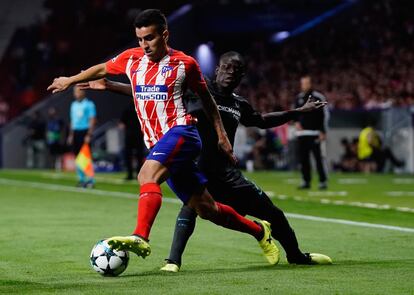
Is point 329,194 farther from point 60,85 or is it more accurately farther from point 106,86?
point 60,85

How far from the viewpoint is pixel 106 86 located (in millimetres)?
8953

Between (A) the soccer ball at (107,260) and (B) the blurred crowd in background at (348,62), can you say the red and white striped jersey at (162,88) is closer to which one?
(A) the soccer ball at (107,260)

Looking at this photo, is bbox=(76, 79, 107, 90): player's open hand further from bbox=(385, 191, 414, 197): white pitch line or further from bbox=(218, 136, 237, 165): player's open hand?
bbox=(385, 191, 414, 197): white pitch line

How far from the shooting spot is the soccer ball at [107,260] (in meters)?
8.07

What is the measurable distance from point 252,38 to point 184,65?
42.6 meters

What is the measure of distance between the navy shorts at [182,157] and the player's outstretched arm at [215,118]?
0.52 feet

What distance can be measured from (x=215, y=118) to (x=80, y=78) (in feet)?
3.68

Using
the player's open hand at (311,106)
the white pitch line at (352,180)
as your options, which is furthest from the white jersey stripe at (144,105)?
the white pitch line at (352,180)

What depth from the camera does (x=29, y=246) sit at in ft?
35.6

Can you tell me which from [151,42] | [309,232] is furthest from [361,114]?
[151,42]

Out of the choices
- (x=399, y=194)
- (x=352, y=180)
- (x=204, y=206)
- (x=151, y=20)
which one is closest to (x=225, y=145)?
(x=204, y=206)

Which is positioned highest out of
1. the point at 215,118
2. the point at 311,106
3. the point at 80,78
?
the point at 80,78

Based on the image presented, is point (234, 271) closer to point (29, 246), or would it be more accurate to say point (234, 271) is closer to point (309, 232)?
point (29, 246)

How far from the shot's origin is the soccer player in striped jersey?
27.1 feet
